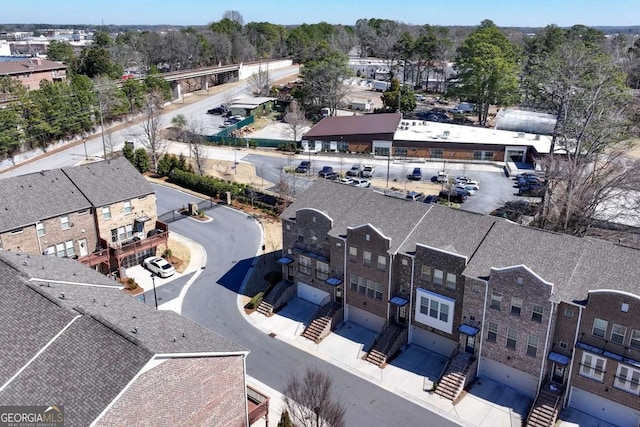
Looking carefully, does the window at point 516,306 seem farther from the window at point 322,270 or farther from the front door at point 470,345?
the window at point 322,270

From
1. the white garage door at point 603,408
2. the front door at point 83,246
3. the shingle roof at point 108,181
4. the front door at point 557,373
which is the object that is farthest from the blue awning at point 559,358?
the front door at point 83,246

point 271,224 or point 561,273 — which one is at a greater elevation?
point 561,273

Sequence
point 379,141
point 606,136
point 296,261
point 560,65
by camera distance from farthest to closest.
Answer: point 379,141
point 560,65
point 606,136
point 296,261

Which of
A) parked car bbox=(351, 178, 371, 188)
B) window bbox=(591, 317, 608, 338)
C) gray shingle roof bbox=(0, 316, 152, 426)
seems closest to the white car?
gray shingle roof bbox=(0, 316, 152, 426)

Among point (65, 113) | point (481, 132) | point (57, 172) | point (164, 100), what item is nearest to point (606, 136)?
point (481, 132)

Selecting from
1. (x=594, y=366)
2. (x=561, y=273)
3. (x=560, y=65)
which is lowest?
(x=594, y=366)

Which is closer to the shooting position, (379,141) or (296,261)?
(296,261)

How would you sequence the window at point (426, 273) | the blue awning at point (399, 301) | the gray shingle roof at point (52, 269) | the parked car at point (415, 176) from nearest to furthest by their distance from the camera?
the gray shingle roof at point (52, 269), the window at point (426, 273), the blue awning at point (399, 301), the parked car at point (415, 176)

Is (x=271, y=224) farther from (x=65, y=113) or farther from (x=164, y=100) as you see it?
(x=164, y=100)
